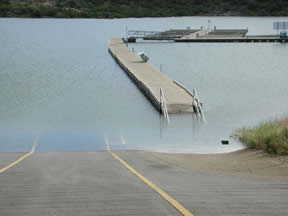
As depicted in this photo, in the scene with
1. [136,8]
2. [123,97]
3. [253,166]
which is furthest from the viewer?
[136,8]

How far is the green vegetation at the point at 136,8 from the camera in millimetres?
137500

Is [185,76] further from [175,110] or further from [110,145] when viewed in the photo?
[110,145]

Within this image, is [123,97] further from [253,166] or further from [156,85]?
[253,166]

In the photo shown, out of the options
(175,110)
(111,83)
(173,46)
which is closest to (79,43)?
(173,46)

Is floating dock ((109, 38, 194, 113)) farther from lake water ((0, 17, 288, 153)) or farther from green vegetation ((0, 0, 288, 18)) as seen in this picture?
green vegetation ((0, 0, 288, 18))

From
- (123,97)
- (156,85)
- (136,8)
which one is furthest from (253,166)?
(136,8)

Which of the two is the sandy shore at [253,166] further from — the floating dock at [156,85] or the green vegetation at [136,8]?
the green vegetation at [136,8]

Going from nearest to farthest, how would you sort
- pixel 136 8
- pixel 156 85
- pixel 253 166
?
pixel 253 166 < pixel 156 85 < pixel 136 8

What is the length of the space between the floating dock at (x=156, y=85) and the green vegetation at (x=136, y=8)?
92.1m

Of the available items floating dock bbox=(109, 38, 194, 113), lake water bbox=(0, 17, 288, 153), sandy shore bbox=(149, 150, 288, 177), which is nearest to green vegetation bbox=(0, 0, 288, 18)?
lake water bbox=(0, 17, 288, 153)

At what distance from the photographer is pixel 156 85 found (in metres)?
31.0

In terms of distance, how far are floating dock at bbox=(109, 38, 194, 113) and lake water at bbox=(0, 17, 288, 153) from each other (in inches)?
25.4

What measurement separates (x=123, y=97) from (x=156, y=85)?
2337mm

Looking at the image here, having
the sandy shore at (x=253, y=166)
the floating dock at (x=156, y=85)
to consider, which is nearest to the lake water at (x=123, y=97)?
the floating dock at (x=156, y=85)
